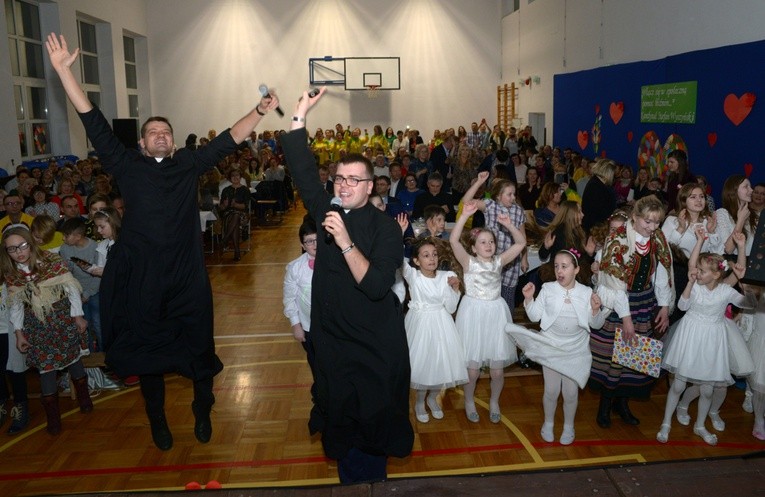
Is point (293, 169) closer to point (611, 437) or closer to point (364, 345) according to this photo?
point (364, 345)

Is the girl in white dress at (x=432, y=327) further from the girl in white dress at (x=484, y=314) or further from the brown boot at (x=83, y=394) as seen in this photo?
the brown boot at (x=83, y=394)

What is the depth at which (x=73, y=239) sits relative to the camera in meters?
5.96

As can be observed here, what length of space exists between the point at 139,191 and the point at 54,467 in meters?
2.13

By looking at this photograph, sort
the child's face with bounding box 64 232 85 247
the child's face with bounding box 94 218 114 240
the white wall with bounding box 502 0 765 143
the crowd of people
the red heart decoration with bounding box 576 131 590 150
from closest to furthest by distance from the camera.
Answer: the crowd of people
the child's face with bounding box 94 218 114 240
the child's face with bounding box 64 232 85 247
the white wall with bounding box 502 0 765 143
the red heart decoration with bounding box 576 131 590 150

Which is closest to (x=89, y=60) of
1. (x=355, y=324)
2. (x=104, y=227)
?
(x=104, y=227)

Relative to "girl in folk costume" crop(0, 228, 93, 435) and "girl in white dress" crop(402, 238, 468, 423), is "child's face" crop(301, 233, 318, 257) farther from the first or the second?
"girl in folk costume" crop(0, 228, 93, 435)

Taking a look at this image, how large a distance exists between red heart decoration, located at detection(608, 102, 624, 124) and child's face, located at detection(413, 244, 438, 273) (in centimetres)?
955

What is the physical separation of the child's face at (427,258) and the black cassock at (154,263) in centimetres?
160

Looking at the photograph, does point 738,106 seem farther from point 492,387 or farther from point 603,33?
point 492,387

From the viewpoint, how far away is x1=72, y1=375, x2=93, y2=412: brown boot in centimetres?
528

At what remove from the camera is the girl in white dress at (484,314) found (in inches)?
193

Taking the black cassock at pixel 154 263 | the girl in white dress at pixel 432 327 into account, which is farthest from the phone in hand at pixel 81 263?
the girl in white dress at pixel 432 327

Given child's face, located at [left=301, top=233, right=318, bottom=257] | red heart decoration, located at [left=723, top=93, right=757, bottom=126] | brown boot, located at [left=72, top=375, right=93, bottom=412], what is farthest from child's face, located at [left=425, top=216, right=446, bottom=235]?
red heart decoration, located at [left=723, top=93, right=757, bottom=126]

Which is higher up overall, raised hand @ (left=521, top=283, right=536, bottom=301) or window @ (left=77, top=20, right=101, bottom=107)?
window @ (left=77, top=20, right=101, bottom=107)
